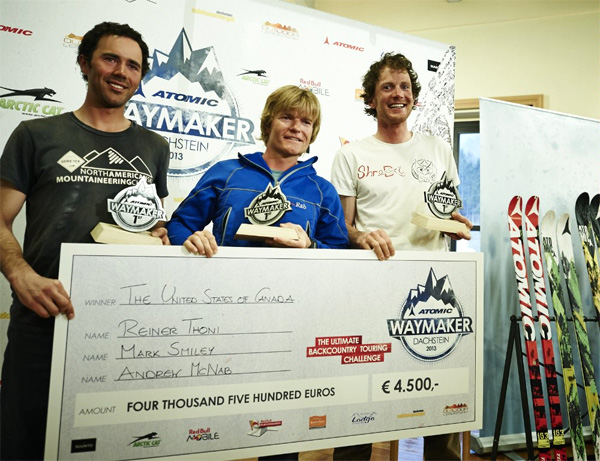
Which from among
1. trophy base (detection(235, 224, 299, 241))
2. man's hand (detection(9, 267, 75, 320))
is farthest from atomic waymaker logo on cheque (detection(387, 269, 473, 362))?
man's hand (detection(9, 267, 75, 320))

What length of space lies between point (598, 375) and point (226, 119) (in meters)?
2.87

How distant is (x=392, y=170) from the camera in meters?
2.18

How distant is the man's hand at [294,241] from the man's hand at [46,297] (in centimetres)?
60

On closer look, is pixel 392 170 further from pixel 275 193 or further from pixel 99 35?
pixel 99 35

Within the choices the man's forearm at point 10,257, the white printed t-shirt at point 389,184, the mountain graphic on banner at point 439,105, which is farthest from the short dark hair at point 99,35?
the mountain graphic on banner at point 439,105

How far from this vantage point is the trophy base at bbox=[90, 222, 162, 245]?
135 centimetres

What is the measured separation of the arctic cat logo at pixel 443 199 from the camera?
193cm

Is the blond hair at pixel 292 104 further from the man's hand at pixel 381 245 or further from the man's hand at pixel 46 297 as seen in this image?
the man's hand at pixel 46 297

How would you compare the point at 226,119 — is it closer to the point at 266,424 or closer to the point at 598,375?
the point at 266,424

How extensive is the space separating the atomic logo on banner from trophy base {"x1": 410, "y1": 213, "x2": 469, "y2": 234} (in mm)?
1136

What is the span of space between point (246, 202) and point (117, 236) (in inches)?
17.9

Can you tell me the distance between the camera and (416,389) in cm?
158

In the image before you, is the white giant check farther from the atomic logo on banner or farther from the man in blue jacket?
the atomic logo on banner

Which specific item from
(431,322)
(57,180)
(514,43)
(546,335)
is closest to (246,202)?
(57,180)
